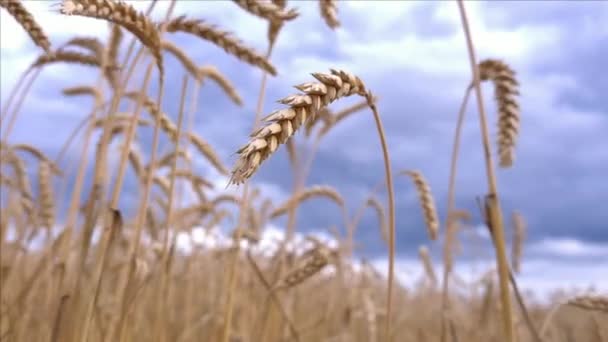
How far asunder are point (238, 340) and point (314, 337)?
2.20 ft

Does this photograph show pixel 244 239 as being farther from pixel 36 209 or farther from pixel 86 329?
pixel 86 329

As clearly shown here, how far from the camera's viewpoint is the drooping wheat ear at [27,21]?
1.40 m

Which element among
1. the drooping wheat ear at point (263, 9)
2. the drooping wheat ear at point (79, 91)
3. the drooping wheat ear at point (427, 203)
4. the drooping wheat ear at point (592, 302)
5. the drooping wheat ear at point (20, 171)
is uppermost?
the drooping wheat ear at point (79, 91)

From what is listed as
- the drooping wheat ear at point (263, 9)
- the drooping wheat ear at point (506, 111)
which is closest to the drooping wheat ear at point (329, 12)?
the drooping wheat ear at point (263, 9)

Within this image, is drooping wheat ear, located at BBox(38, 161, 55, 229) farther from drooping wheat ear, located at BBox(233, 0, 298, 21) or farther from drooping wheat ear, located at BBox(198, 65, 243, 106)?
drooping wheat ear, located at BBox(233, 0, 298, 21)

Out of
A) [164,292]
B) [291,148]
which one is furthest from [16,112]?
[291,148]

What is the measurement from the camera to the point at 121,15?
129 cm

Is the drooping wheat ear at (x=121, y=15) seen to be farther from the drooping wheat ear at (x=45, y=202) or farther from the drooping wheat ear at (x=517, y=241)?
the drooping wheat ear at (x=517, y=241)

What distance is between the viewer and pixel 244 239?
257 cm

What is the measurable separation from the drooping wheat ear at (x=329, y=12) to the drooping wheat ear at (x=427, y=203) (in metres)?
0.55

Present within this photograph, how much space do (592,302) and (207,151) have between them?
1433 millimetres

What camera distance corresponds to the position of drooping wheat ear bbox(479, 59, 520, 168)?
56.8 inches

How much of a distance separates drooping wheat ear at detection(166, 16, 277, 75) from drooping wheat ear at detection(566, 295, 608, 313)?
104 centimetres

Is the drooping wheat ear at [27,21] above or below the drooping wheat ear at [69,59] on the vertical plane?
below
